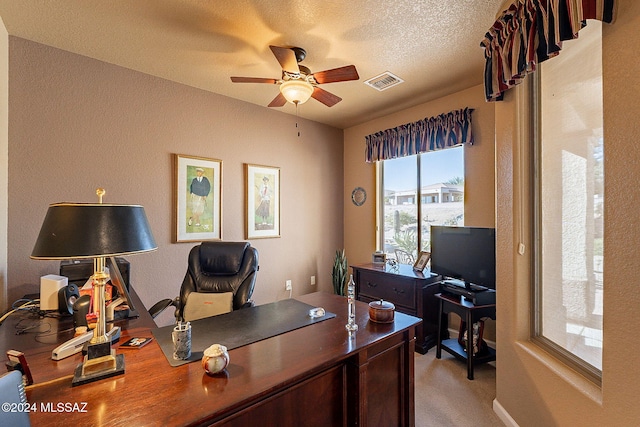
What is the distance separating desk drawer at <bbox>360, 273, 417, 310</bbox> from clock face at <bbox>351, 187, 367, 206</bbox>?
1269 millimetres

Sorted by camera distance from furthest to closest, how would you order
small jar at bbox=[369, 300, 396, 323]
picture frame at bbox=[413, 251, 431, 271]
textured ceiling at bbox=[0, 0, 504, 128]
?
1. picture frame at bbox=[413, 251, 431, 271]
2. textured ceiling at bbox=[0, 0, 504, 128]
3. small jar at bbox=[369, 300, 396, 323]

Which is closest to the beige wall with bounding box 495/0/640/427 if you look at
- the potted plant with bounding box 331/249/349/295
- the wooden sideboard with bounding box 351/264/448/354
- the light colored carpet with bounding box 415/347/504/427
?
the light colored carpet with bounding box 415/347/504/427

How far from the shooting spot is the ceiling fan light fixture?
2.11 metres

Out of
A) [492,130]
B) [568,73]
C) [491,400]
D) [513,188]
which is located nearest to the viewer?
[568,73]

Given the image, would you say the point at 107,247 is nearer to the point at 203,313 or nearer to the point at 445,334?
the point at 203,313

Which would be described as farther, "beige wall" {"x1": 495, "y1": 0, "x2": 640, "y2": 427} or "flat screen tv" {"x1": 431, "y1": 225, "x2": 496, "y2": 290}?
"flat screen tv" {"x1": 431, "y1": 225, "x2": 496, "y2": 290}

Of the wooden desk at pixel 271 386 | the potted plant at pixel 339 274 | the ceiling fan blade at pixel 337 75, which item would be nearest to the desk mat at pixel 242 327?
the wooden desk at pixel 271 386

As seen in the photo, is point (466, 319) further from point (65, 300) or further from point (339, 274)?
point (65, 300)

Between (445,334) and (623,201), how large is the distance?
2.21 metres

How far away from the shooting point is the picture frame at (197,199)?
292 cm

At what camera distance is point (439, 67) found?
2611 millimetres

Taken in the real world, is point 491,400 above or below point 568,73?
below

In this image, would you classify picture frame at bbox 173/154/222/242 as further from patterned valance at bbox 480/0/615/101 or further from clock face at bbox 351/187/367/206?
patterned valance at bbox 480/0/615/101

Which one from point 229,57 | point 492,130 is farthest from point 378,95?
point 229,57
